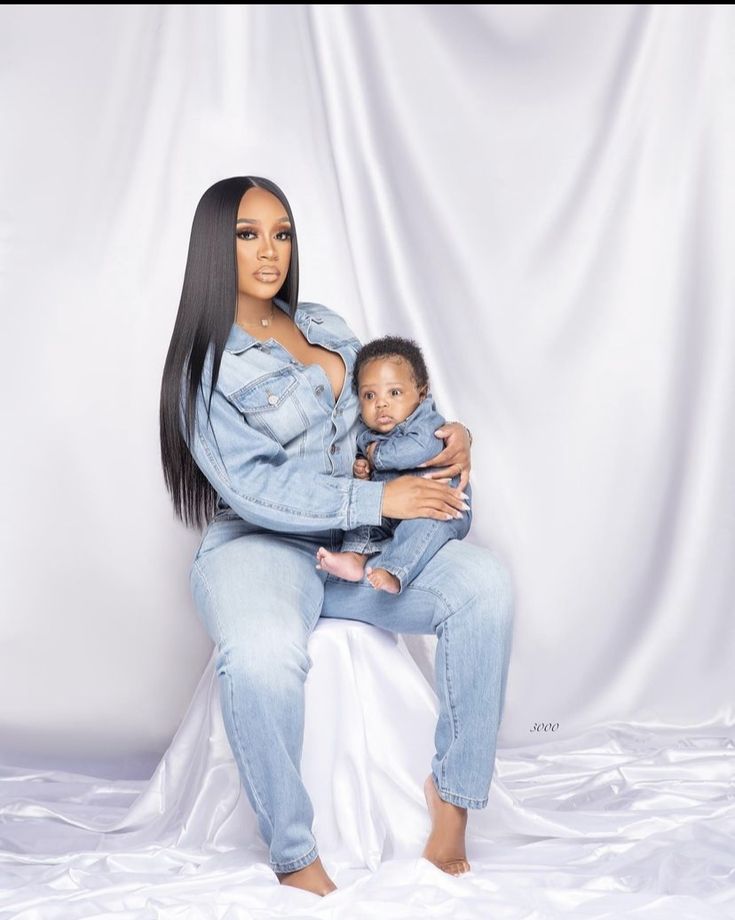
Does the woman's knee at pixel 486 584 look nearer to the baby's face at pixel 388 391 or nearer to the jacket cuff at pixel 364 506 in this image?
the jacket cuff at pixel 364 506

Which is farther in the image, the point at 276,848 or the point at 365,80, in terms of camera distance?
the point at 365,80

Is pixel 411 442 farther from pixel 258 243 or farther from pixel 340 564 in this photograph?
pixel 258 243

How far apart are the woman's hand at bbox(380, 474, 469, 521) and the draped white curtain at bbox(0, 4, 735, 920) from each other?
0.80 metres

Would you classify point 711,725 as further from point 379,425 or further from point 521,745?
point 379,425

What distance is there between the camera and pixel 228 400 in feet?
8.84

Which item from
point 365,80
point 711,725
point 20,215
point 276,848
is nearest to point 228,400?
point 276,848

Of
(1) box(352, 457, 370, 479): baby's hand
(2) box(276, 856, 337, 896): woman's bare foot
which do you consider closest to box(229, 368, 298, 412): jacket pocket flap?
(1) box(352, 457, 370, 479): baby's hand

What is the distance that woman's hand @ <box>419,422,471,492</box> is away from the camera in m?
2.77

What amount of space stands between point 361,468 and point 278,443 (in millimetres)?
235

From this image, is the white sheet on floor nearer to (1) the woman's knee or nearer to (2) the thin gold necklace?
(1) the woman's knee

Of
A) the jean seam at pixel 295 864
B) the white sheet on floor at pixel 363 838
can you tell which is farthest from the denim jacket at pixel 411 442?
the jean seam at pixel 295 864

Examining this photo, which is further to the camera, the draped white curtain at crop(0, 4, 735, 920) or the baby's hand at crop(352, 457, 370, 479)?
the draped white curtain at crop(0, 4, 735, 920)

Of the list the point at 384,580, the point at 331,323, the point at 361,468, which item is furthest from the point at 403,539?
the point at 331,323

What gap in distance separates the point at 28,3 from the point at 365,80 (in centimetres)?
100
